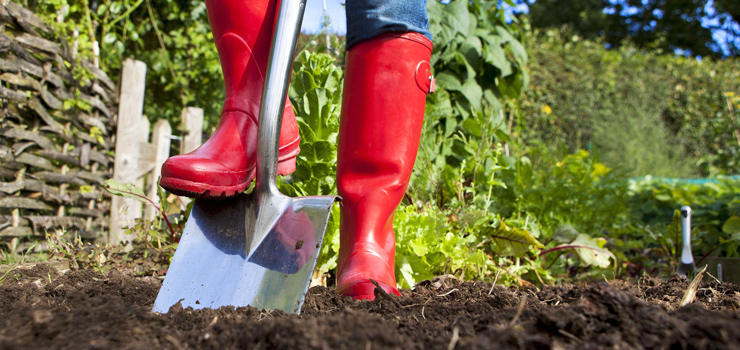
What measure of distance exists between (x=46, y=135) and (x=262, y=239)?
2.09m

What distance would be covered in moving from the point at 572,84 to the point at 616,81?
1272 mm

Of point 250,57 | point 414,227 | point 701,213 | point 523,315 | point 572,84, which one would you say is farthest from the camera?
point 572,84

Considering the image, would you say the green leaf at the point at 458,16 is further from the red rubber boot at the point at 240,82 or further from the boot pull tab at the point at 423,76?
the red rubber boot at the point at 240,82

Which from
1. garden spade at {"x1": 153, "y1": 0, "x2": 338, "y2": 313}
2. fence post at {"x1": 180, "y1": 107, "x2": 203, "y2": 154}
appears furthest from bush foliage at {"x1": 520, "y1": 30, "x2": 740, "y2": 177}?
garden spade at {"x1": 153, "y1": 0, "x2": 338, "y2": 313}

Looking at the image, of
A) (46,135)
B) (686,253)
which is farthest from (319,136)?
(46,135)

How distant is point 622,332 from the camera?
69 centimetres

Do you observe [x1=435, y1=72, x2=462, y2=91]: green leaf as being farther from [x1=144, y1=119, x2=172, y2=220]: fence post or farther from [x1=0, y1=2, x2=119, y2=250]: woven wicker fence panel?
[x1=144, y1=119, x2=172, y2=220]: fence post

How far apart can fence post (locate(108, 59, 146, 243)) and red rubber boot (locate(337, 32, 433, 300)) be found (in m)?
2.37

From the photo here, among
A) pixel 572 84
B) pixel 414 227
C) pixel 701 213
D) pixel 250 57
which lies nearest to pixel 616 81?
pixel 572 84

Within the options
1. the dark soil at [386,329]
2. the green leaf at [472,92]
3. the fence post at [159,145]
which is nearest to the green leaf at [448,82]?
the green leaf at [472,92]

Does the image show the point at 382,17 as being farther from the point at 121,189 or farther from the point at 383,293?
the point at 121,189

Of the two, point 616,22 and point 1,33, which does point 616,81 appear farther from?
point 616,22

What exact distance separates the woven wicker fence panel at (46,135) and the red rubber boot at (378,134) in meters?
1.34

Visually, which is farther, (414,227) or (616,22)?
(616,22)
